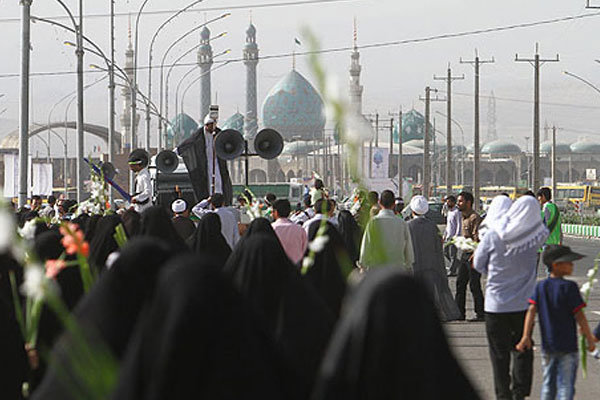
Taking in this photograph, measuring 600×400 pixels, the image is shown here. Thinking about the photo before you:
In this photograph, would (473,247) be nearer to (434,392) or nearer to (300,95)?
(434,392)

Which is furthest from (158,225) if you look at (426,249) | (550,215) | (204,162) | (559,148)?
(559,148)

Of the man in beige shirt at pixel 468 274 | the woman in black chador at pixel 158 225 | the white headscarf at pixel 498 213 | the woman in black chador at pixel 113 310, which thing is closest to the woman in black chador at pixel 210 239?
the woman in black chador at pixel 158 225

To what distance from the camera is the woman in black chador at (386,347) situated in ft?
9.63

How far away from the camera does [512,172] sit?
15438cm

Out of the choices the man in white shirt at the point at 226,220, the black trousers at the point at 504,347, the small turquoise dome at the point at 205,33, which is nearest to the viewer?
the black trousers at the point at 504,347

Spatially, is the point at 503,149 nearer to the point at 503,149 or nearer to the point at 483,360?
the point at 503,149

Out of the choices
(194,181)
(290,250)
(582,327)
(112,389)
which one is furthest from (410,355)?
(194,181)

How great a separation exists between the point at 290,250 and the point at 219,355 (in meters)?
7.17

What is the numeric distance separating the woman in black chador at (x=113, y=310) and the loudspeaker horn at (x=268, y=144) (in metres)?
11.5

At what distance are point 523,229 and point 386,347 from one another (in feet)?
18.2

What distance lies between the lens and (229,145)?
14234 millimetres

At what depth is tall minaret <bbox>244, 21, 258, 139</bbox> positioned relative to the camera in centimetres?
17001

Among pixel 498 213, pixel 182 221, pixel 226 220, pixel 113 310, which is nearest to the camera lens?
pixel 113 310

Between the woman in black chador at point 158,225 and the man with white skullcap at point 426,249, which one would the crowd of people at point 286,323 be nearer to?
the woman in black chador at point 158,225
